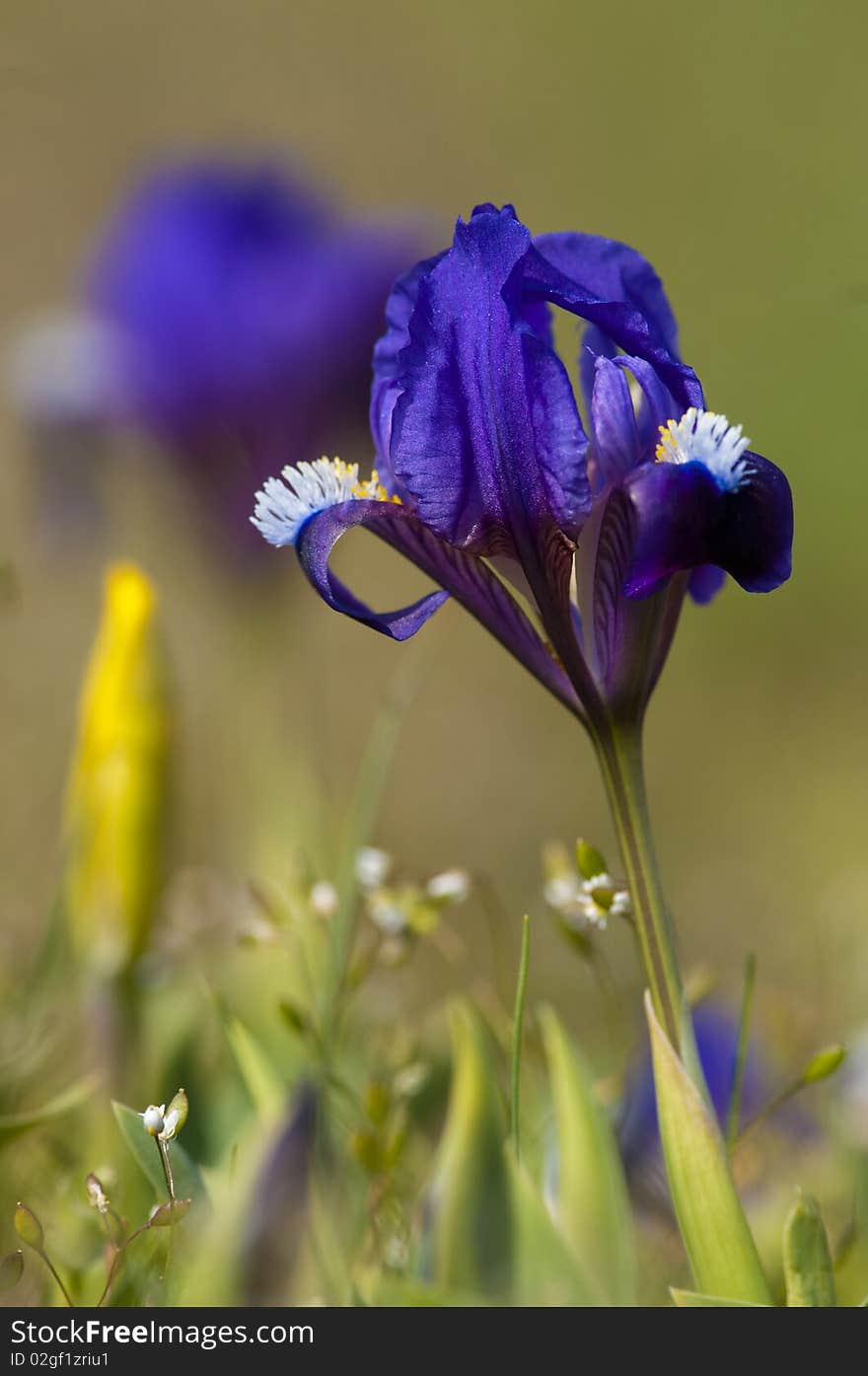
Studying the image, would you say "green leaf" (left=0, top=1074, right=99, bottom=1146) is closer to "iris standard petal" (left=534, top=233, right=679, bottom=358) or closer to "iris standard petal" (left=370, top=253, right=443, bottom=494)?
"iris standard petal" (left=370, top=253, right=443, bottom=494)

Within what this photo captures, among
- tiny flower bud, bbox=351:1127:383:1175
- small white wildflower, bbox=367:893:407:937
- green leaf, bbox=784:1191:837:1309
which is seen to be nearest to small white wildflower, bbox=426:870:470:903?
small white wildflower, bbox=367:893:407:937

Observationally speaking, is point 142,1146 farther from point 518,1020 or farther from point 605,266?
point 605,266

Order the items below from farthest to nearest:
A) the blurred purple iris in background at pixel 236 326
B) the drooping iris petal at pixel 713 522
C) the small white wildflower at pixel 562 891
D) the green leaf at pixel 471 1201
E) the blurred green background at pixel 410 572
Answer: the blurred green background at pixel 410 572, the blurred purple iris in background at pixel 236 326, the small white wildflower at pixel 562 891, the green leaf at pixel 471 1201, the drooping iris petal at pixel 713 522

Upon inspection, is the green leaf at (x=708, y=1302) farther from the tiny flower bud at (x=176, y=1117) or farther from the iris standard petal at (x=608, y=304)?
the iris standard petal at (x=608, y=304)

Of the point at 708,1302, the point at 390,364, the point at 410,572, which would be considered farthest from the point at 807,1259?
the point at 410,572

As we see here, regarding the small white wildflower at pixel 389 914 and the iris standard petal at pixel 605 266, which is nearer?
the iris standard petal at pixel 605 266

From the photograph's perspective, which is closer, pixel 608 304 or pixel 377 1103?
pixel 608 304

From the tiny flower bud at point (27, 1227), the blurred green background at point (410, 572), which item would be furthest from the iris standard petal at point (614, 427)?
the blurred green background at point (410, 572)

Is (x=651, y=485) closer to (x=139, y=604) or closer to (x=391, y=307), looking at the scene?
(x=391, y=307)
